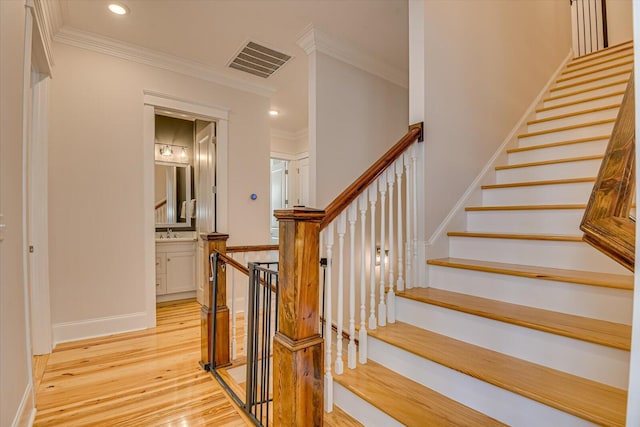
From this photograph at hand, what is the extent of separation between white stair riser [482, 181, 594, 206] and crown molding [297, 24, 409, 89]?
179 centimetres

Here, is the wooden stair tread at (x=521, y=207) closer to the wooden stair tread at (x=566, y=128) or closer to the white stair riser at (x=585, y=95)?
the wooden stair tread at (x=566, y=128)

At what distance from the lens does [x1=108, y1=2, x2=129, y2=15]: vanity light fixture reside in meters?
2.46

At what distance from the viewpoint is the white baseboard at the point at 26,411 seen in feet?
4.87

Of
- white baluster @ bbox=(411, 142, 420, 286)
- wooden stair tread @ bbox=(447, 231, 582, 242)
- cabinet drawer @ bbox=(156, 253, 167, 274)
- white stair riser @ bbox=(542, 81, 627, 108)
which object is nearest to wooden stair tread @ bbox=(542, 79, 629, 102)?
white stair riser @ bbox=(542, 81, 627, 108)

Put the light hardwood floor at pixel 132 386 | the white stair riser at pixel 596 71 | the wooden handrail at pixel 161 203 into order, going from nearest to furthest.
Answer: the light hardwood floor at pixel 132 386 → the white stair riser at pixel 596 71 → the wooden handrail at pixel 161 203

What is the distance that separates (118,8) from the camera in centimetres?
250

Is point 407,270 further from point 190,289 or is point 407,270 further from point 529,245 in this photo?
point 190,289

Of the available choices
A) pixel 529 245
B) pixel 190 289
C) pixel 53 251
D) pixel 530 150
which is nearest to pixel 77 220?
pixel 53 251

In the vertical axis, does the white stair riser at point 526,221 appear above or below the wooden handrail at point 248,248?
above

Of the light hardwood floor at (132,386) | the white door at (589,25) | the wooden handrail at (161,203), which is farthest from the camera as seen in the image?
the wooden handrail at (161,203)

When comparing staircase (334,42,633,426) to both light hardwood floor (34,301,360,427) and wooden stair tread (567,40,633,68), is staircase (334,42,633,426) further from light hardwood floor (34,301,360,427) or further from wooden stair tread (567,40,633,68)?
wooden stair tread (567,40,633,68)

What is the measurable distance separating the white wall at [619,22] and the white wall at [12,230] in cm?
637

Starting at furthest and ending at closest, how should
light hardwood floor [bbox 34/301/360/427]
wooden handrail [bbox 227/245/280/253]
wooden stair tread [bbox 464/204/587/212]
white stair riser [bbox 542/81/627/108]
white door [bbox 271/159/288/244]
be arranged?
white door [bbox 271/159/288/244] < white stair riser [bbox 542/81/627/108] < wooden handrail [bbox 227/245/280/253] < wooden stair tread [bbox 464/204/587/212] < light hardwood floor [bbox 34/301/360/427]

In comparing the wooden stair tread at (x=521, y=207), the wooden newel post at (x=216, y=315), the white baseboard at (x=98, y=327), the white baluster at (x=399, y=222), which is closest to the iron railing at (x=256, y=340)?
the wooden newel post at (x=216, y=315)
